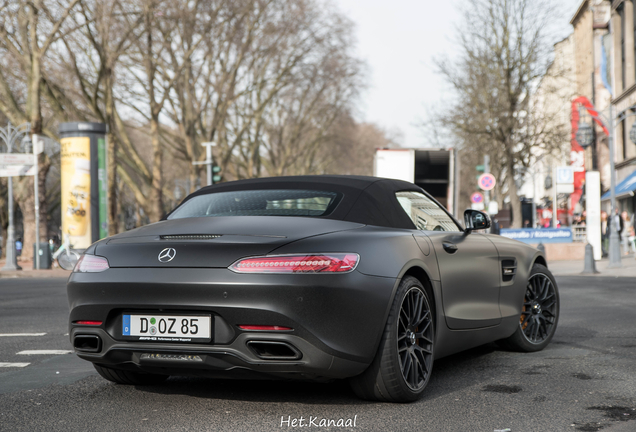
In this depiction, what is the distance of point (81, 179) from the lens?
24.6 m

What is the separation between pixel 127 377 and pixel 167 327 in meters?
1.05

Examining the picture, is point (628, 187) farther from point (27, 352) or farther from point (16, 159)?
point (27, 352)

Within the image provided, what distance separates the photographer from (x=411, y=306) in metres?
4.93

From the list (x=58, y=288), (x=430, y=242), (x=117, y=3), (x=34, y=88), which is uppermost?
(x=117, y=3)

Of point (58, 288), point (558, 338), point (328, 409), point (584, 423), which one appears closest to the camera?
point (584, 423)

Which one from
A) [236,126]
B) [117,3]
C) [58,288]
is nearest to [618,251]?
[58,288]

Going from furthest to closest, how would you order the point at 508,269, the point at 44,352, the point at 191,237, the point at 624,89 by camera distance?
the point at 624,89
the point at 44,352
the point at 508,269
the point at 191,237

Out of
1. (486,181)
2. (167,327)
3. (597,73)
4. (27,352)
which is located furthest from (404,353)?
(597,73)

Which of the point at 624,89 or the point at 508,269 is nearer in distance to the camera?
the point at 508,269

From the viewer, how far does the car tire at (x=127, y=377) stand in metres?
5.28

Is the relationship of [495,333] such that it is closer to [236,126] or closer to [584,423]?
[584,423]

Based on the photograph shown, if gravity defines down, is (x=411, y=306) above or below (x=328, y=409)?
above

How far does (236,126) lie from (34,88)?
17.4 meters

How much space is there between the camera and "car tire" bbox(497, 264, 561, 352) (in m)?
6.76
